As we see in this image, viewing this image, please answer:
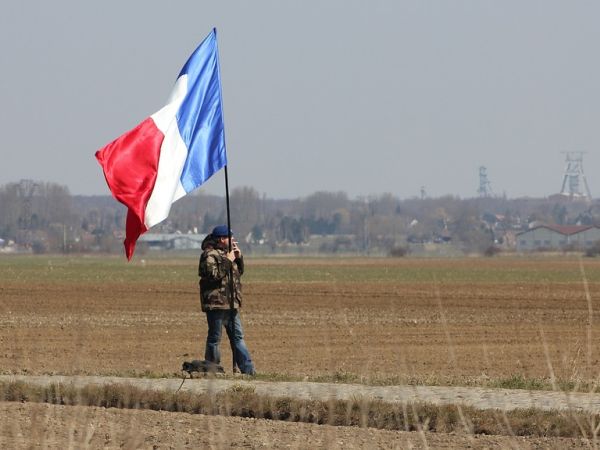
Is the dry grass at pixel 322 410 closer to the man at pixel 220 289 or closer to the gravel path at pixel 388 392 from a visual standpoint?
the gravel path at pixel 388 392

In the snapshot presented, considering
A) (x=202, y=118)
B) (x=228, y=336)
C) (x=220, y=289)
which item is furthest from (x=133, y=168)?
(x=228, y=336)

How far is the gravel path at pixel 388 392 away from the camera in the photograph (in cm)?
1277

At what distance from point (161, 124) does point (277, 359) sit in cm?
616

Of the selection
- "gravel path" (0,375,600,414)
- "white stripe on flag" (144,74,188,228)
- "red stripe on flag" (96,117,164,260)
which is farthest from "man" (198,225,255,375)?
"red stripe on flag" (96,117,164,260)

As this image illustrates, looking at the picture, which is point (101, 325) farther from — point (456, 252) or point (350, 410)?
point (456, 252)

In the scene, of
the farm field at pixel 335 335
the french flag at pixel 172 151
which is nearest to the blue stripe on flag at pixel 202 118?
the french flag at pixel 172 151

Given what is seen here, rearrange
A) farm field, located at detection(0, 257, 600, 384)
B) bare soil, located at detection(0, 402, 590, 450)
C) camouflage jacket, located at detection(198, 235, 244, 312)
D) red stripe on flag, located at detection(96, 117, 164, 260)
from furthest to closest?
1. farm field, located at detection(0, 257, 600, 384)
2. camouflage jacket, located at detection(198, 235, 244, 312)
3. red stripe on flag, located at detection(96, 117, 164, 260)
4. bare soil, located at detection(0, 402, 590, 450)

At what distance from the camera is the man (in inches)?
605

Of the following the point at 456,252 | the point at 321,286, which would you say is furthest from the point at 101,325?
the point at 456,252

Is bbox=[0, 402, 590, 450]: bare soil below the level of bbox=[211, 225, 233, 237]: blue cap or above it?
below

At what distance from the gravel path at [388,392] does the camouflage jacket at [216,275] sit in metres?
0.96

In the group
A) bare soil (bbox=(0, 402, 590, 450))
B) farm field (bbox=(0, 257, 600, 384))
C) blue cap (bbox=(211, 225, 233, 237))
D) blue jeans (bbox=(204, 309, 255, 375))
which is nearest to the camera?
bare soil (bbox=(0, 402, 590, 450))

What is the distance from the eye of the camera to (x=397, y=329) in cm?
2670

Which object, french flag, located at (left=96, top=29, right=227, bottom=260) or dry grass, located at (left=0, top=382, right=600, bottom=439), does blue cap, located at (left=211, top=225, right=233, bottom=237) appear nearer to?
french flag, located at (left=96, top=29, right=227, bottom=260)
